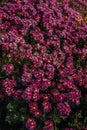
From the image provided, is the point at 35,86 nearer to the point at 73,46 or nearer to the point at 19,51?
the point at 19,51

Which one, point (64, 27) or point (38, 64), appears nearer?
point (38, 64)

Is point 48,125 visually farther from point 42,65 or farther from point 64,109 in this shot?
point 42,65

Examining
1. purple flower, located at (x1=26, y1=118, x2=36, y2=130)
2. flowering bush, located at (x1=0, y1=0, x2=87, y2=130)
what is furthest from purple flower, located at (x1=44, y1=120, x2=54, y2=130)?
purple flower, located at (x1=26, y1=118, x2=36, y2=130)

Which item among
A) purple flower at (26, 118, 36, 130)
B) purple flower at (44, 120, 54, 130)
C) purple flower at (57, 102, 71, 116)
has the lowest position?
purple flower at (26, 118, 36, 130)

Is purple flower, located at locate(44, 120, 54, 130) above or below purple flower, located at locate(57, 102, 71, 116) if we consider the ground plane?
below

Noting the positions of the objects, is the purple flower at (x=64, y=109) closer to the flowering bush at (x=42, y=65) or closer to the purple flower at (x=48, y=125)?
the flowering bush at (x=42, y=65)

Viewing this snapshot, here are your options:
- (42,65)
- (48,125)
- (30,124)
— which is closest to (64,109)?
(48,125)

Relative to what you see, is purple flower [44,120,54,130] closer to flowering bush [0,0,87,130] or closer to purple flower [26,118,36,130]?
flowering bush [0,0,87,130]

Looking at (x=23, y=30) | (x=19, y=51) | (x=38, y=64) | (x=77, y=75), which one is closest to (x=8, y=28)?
(x=23, y=30)
